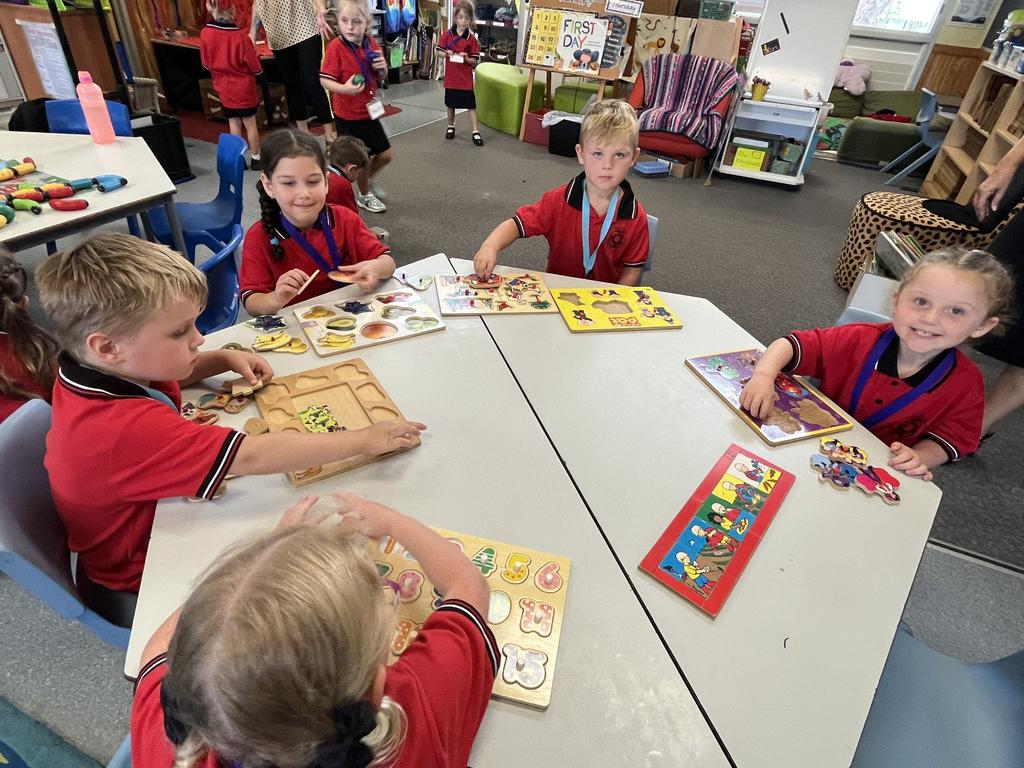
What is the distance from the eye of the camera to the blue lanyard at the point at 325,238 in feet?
5.37

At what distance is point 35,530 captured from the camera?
36.5 inches

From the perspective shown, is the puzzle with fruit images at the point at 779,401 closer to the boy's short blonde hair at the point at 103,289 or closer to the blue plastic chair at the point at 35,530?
the boy's short blonde hair at the point at 103,289

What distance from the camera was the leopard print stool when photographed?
2.77 m

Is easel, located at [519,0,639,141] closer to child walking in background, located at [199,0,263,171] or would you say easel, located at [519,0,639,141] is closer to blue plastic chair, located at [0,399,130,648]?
child walking in background, located at [199,0,263,171]

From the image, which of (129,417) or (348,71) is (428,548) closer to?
(129,417)

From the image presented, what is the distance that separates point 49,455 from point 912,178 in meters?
6.27

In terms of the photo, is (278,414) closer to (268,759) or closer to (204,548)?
(204,548)

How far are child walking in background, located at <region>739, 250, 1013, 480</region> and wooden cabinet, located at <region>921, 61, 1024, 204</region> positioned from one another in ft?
10.7

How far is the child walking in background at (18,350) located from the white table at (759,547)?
1012mm

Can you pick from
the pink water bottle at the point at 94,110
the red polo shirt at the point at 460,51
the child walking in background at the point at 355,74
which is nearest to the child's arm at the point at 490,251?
the pink water bottle at the point at 94,110

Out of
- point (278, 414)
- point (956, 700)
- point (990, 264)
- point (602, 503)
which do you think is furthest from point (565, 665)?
point (990, 264)

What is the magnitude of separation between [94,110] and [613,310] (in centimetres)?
230

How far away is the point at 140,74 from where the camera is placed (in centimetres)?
495

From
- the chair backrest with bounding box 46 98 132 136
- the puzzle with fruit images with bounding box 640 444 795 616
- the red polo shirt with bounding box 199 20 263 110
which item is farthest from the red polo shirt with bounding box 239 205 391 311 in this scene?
the red polo shirt with bounding box 199 20 263 110
